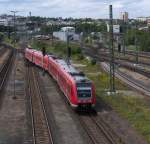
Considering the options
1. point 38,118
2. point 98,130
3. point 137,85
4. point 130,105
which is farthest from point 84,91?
point 137,85

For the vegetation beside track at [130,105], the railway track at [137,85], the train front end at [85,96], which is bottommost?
the railway track at [137,85]

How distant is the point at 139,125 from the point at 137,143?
4209 millimetres

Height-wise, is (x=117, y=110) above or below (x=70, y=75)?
below

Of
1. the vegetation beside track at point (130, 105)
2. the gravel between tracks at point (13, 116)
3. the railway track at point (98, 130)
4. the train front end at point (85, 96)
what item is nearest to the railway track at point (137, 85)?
the vegetation beside track at point (130, 105)

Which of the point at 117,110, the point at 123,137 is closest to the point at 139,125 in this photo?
the point at 123,137

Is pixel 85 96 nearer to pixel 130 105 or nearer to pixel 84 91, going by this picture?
pixel 84 91

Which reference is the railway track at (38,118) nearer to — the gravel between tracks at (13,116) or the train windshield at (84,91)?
the gravel between tracks at (13,116)

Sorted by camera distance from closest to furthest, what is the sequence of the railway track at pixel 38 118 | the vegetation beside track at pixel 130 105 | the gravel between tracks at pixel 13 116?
the railway track at pixel 38 118
the gravel between tracks at pixel 13 116
the vegetation beside track at pixel 130 105

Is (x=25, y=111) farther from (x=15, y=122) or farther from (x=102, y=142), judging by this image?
(x=102, y=142)

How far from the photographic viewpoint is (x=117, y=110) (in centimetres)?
3531

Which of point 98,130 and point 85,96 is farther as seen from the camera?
point 85,96

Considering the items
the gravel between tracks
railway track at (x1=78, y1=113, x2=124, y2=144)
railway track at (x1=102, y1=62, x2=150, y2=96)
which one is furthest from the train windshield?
railway track at (x1=102, y1=62, x2=150, y2=96)

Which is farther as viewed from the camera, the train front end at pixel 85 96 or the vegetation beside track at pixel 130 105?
the train front end at pixel 85 96

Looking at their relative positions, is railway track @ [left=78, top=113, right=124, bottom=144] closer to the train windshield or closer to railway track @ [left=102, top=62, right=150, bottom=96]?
the train windshield
